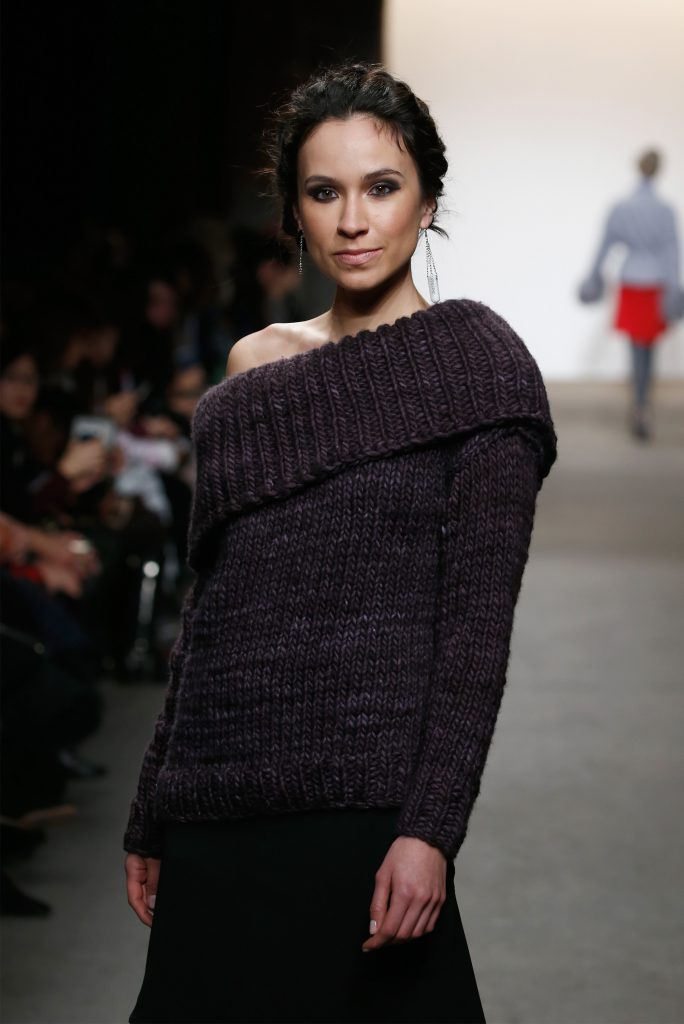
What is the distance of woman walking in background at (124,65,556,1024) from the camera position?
54.5 inches

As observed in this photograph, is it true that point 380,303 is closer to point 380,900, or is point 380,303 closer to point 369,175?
point 369,175

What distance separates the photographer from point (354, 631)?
4.61ft

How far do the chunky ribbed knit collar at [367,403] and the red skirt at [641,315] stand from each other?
25.1ft

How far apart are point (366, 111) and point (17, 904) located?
188cm

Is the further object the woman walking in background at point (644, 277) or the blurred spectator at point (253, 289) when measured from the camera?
the woman walking in background at point (644, 277)


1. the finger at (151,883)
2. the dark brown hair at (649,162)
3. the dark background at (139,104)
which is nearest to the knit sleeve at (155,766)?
the finger at (151,883)

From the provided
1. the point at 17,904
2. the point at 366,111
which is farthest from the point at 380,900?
the point at 17,904

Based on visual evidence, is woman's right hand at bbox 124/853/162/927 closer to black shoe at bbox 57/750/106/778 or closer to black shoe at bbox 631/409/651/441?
black shoe at bbox 57/750/106/778

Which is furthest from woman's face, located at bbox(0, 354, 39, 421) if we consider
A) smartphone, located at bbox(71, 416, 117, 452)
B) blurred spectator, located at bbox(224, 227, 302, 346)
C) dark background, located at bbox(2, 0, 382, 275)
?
blurred spectator, located at bbox(224, 227, 302, 346)

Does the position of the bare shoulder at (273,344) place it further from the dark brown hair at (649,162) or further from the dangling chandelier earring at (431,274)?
the dark brown hair at (649,162)

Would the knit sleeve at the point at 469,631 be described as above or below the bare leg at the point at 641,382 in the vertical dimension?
above

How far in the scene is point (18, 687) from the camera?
10.6 feet

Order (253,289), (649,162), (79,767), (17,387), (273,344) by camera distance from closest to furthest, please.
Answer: (273,344)
(79,767)
(17,387)
(253,289)
(649,162)

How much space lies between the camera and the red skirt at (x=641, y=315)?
898cm
